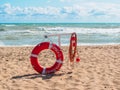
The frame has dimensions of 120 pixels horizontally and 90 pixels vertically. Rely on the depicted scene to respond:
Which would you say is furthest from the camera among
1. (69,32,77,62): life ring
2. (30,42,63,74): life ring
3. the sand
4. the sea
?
the sea

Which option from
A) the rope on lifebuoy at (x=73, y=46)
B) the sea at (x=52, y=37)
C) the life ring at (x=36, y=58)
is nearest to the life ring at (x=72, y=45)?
the rope on lifebuoy at (x=73, y=46)

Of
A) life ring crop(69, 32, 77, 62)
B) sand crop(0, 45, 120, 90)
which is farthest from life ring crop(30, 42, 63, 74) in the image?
life ring crop(69, 32, 77, 62)

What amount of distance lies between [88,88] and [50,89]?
768 mm

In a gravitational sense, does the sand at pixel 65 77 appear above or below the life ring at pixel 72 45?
below

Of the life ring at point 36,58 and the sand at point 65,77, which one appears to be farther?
the life ring at point 36,58

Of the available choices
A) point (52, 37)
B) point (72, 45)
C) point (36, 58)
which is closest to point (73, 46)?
point (72, 45)

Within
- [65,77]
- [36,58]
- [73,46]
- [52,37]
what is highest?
[73,46]

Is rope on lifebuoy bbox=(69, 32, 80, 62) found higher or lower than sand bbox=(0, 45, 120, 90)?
higher

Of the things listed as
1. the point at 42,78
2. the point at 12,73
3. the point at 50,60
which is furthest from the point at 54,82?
the point at 50,60

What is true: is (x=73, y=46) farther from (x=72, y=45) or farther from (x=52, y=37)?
(x=52, y=37)

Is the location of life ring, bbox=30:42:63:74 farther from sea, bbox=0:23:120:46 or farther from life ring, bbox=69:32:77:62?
life ring, bbox=69:32:77:62

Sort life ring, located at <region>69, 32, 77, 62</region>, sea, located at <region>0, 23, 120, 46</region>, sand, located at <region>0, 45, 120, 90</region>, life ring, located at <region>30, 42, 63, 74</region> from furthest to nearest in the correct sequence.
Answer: sea, located at <region>0, 23, 120, 46</region>
life ring, located at <region>69, 32, 77, 62</region>
life ring, located at <region>30, 42, 63, 74</region>
sand, located at <region>0, 45, 120, 90</region>

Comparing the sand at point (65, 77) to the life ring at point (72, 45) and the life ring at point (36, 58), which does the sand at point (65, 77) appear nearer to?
the life ring at point (36, 58)

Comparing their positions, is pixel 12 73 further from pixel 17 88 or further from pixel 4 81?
pixel 17 88
